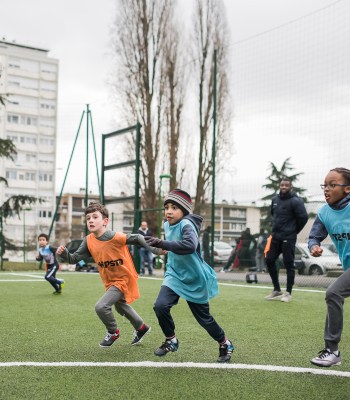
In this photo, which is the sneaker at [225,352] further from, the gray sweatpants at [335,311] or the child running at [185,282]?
the gray sweatpants at [335,311]

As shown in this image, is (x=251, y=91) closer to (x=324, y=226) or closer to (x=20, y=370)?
(x=324, y=226)

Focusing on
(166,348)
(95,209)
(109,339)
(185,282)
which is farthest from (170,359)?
(95,209)

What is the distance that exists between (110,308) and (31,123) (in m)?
89.2

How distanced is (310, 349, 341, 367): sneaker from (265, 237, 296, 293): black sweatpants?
5.51m

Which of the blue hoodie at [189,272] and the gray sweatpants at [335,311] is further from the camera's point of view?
the blue hoodie at [189,272]

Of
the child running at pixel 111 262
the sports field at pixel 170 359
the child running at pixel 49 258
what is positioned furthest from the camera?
the child running at pixel 49 258

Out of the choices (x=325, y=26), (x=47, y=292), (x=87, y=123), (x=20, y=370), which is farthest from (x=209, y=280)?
(x=87, y=123)

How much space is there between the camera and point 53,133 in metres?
93.9

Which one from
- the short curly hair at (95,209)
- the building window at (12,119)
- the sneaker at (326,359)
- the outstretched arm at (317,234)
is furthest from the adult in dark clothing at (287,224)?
Result: the building window at (12,119)

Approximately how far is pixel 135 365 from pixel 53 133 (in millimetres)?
91587

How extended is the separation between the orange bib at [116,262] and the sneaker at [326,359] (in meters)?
2.11

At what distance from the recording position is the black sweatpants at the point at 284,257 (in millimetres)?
10164

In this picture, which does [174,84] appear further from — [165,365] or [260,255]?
[165,365]

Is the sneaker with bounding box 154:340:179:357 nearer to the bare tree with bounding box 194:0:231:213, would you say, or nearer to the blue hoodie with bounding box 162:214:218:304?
the blue hoodie with bounding box 162:214:218:304
